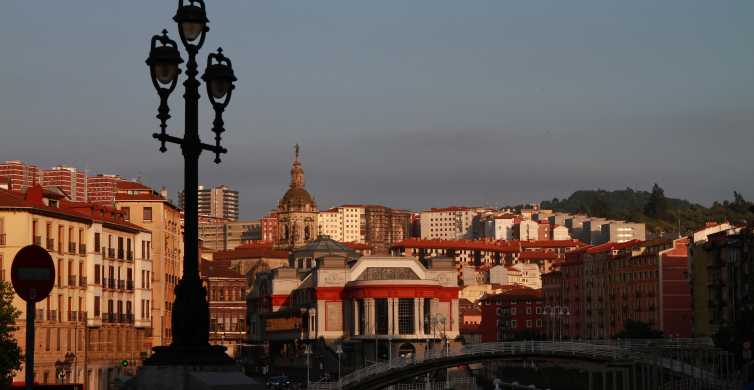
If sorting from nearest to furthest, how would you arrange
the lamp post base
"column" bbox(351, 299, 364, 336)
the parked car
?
1. the lamp post base
2. the parked car
3. "column" bbox(351, 299, 364, 336)

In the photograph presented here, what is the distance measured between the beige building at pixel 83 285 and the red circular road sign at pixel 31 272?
63.4 m

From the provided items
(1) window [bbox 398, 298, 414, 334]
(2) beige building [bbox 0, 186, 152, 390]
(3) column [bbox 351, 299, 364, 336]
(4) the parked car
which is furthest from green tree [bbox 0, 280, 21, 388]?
(3) column [bbox 351, 299, 364, 336]

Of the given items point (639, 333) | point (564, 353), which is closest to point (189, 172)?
point (564, 353)

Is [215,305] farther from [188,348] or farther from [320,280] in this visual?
[188,348]

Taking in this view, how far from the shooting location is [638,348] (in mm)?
110312

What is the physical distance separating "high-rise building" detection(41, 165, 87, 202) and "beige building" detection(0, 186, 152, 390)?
44.2ft

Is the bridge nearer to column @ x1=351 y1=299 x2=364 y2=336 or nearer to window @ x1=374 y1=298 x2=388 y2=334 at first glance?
window @ x1=374 y1=298 x2=388 y2=334

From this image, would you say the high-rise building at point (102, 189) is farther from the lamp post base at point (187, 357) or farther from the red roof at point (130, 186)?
the lamp post base at point (187, 357)

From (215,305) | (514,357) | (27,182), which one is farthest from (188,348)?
(215,305)


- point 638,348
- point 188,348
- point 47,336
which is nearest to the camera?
point 188,348

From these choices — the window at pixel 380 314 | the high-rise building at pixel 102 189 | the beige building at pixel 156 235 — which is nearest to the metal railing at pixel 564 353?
the beige building at pixel 156 235

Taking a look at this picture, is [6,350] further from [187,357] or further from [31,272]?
[31,272]

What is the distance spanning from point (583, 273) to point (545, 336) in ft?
51.3

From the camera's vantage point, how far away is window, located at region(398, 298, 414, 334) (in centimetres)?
17250
